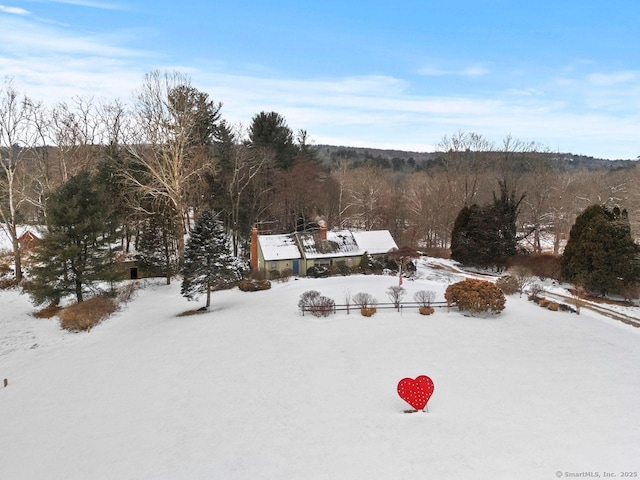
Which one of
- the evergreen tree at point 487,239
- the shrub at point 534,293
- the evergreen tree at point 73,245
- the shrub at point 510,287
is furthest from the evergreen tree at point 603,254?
the evergreen tree at point 73,245

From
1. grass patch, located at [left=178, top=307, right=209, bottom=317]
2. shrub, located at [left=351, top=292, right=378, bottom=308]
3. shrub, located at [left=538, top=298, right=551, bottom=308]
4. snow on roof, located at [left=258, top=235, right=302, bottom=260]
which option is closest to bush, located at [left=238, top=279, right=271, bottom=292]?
snow on roof, located at [left=258, top=235, right=302, bottom=260]

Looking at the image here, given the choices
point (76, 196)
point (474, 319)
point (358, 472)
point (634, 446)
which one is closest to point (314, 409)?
point (358, 472)

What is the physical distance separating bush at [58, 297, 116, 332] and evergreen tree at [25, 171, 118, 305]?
149cm

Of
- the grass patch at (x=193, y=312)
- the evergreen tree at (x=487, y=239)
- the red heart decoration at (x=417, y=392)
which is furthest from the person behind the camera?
the evergreen tree at (x=487, y=239)

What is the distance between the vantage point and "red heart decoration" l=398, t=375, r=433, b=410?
39.9 ft

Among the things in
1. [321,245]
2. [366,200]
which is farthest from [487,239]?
[366,200]

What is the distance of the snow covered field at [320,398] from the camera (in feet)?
32.9

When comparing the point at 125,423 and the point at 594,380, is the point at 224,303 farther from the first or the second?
the point at 594,380

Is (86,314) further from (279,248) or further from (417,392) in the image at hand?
(417,392)

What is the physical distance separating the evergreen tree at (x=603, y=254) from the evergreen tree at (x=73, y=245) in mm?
32849

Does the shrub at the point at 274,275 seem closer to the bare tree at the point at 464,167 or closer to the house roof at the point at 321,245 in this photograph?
the house roof at the point at 321,245

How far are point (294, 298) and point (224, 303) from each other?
5.03 meters

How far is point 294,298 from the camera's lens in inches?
985

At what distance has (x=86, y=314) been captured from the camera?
913 inches
